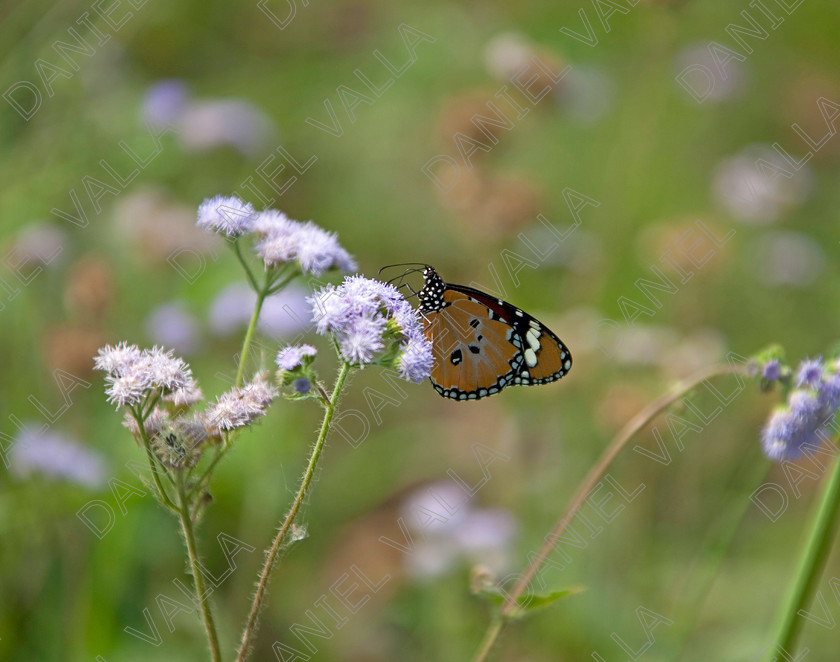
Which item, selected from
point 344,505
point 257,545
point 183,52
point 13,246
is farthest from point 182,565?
point 183,52

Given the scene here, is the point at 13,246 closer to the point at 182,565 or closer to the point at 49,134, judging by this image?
the point at 49,134

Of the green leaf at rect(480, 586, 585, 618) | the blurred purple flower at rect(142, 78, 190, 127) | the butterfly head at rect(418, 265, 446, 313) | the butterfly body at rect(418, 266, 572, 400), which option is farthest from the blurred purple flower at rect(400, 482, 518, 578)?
the blurred purple flower at rect(142, 78, 190, 127)

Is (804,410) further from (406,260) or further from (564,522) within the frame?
(406,260)

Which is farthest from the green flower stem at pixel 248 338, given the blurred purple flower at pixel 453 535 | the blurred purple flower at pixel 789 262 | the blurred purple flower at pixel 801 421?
the blurred purple flower at pixel 789 262

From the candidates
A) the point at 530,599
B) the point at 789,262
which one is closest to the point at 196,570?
the point at 530,599

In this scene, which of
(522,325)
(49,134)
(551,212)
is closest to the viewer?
(522,325)

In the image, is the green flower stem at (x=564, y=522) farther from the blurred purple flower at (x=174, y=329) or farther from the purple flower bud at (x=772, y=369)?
the blurred purple flower at (x=174, y=329)
